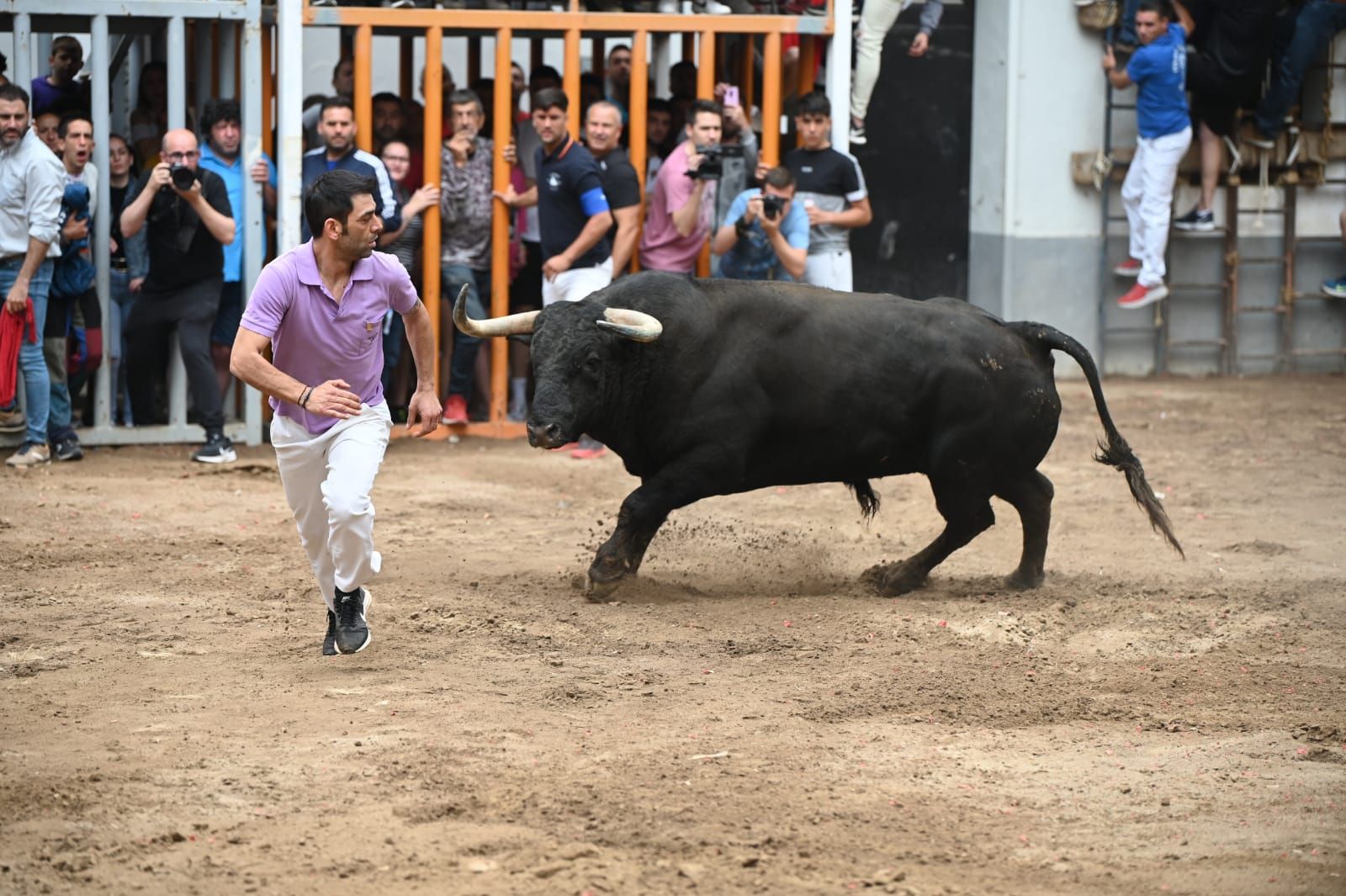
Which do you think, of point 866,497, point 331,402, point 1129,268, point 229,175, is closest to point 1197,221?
point 1129,268

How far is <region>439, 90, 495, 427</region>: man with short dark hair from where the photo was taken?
11688 millimetres

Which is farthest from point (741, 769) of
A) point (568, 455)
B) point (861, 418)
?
point (568, 455)

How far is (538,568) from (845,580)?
1.44 m

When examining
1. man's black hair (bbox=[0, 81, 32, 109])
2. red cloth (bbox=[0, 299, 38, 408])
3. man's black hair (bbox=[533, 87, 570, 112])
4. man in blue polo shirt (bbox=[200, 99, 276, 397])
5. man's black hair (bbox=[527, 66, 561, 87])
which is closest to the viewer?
man's black hair (bbox=[0, 81, 32, 109])

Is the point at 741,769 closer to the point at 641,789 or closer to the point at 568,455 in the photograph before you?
the point at 641,789

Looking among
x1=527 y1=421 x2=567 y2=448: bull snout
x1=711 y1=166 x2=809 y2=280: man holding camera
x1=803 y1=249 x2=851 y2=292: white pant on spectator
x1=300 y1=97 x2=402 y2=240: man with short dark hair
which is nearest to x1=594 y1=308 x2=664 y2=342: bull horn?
x1=527 y1=421 x2=567 y2=448: bull snout

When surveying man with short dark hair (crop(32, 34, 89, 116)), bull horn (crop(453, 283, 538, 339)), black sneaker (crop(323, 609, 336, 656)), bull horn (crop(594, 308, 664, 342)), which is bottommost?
black sneaker (crop(323, 609, 336, 656))

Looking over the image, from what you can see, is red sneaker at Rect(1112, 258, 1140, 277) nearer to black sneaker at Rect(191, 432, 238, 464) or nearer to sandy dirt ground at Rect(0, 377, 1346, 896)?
sandy dirt ground at Rect(0, 377, 1346, 896)

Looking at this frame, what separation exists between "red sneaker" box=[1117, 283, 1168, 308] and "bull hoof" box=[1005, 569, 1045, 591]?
6668 mm

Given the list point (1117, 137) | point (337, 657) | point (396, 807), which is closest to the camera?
point (396, 807)

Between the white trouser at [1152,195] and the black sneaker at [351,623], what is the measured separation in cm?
920

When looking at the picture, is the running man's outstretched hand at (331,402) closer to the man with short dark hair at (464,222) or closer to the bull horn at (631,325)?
the bull horn at (631,325)

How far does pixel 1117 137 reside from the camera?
14789 millimetres

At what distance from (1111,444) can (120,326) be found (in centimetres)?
652
